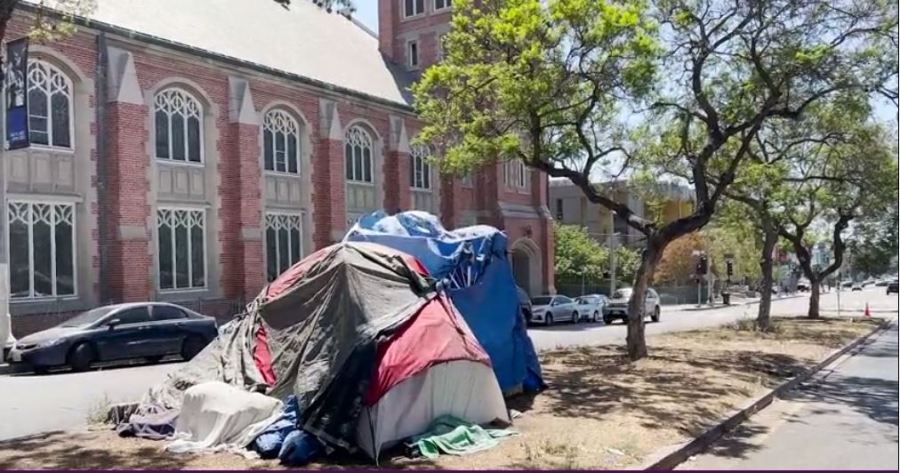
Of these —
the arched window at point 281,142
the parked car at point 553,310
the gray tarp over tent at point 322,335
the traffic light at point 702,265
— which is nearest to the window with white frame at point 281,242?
the arched window at point 281,142

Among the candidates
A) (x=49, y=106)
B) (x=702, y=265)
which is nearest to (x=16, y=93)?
(x=49, y=106)

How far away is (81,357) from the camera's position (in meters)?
17.0

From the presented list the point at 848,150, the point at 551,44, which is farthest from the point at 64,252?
the point at 848,150

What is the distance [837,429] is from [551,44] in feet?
26.4

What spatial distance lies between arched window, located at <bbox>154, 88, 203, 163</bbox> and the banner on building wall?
609cm

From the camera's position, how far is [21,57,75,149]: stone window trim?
72.1 ft

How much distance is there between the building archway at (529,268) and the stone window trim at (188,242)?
62.2 ft

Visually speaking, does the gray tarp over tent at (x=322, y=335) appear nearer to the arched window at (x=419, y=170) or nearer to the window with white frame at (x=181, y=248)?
the window with white frame at (x=181, y=248)

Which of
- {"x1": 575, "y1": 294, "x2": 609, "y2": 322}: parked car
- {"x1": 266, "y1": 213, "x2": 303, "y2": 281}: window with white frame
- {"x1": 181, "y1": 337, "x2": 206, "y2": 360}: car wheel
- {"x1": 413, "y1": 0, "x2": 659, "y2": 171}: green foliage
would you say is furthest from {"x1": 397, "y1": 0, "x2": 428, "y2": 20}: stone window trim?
{"x1": 181, "y1": 337, "x2": 206, "y2": 360}: car wheel

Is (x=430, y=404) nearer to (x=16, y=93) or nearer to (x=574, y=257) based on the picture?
(x=16, y=93)

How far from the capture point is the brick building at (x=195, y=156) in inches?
882

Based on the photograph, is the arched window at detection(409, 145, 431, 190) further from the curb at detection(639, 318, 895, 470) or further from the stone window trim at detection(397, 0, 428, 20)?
the curb at detection(639, 318, 895, 470)

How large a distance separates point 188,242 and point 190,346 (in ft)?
26.6

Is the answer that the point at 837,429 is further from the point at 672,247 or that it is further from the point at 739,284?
the point at 739,284
